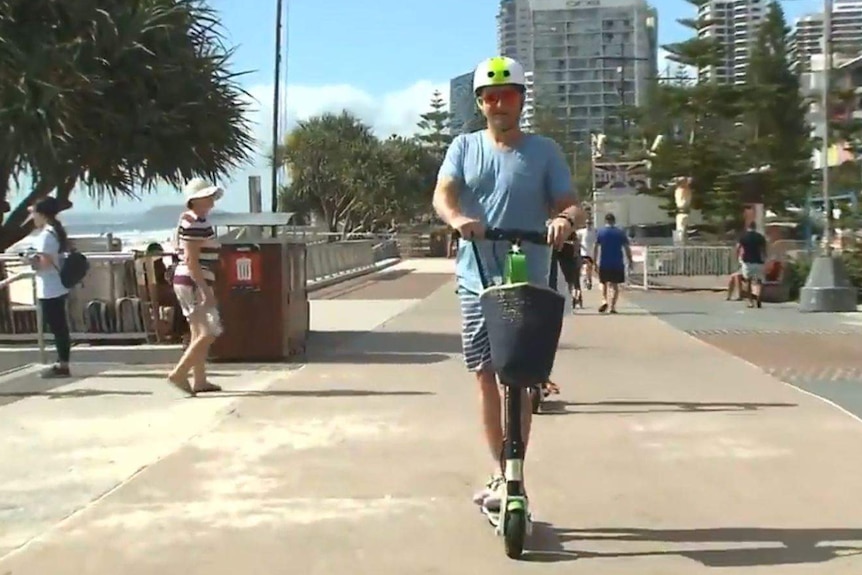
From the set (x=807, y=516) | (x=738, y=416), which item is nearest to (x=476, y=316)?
(x=807, y=516)

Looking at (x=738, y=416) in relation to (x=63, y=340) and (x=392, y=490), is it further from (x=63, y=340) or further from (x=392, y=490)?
(x=63, y=340)

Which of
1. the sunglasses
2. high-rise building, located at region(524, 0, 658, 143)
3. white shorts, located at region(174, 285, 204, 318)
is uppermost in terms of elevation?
high-rise building, located at region(524, 0, 658, 143)

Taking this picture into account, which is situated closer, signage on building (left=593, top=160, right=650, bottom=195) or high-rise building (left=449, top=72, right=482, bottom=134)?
high-rise building (left=449, top=72, right=482, bottom=134)

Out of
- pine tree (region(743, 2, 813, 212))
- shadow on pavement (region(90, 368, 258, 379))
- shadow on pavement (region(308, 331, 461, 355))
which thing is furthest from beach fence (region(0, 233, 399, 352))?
pine tree (region(743, 2, 813, 212))

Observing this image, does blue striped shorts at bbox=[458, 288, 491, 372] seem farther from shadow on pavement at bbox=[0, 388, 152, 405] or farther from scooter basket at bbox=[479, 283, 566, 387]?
shadow on pavement at bbox=[0, 388, 152, 405]

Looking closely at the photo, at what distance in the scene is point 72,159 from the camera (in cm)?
1455

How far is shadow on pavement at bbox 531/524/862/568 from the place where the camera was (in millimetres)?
5320

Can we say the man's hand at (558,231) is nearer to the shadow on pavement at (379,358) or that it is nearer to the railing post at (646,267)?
the shadow on pavement at (379,358)

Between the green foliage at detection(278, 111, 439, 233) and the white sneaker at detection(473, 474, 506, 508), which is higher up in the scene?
the green foliage at detection(278, 111, 439, 233)

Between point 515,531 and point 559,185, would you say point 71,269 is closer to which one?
point 559,185

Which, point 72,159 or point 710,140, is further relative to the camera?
point 710,140

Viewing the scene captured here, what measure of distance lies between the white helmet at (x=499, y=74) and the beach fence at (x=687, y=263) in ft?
86.2

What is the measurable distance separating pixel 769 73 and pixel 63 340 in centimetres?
3291

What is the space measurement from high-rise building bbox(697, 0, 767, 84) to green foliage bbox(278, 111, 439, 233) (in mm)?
25789
